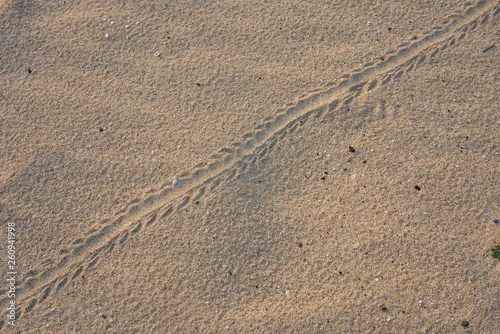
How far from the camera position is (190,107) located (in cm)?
330

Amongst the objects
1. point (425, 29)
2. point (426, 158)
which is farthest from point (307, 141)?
point (425, 29)

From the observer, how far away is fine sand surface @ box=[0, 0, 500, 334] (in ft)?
9.35

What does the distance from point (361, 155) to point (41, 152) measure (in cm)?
277

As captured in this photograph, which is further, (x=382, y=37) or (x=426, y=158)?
(x=382, y=37)

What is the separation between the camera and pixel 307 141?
3160 millimetres

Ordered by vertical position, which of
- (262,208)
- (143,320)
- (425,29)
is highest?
(425,29)

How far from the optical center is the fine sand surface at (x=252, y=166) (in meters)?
2.85

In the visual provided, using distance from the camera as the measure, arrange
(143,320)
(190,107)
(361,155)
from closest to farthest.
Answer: (143,320) → (361,155) → (190,107)

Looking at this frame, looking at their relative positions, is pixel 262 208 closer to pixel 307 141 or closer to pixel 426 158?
pixel 307 141

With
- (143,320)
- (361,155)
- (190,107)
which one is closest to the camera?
(143,320)

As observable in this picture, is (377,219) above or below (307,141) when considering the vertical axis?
below

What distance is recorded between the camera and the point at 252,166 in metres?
3.12

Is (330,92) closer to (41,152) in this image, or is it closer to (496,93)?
(496,93)

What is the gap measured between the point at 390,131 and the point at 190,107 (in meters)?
1.73
